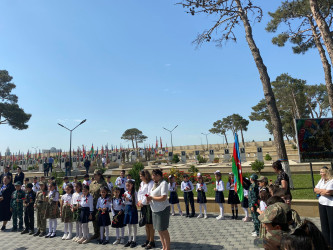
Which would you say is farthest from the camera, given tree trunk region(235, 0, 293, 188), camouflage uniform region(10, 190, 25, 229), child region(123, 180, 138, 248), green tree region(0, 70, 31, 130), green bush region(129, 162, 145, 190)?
green tree region(0, 70, 31, 130)

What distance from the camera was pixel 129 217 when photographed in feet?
→ 20.6

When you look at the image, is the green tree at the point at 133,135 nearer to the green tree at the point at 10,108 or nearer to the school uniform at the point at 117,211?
the green tree at the point at 10,108

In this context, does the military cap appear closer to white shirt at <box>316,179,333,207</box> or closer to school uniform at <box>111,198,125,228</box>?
white shirt at <box>316,179,333,207</box>

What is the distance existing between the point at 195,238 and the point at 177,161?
23.6 metres

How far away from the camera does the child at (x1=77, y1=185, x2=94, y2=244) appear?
6.66m

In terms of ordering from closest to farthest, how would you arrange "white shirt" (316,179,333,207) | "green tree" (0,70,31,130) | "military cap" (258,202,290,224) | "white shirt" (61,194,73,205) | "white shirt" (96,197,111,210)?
"military cap" (258,202,290,224) → "white shirt" (316,179,333,207) → "white shirt" (96,197,111,210) → "white shirt" (61,194,73,205) → "green tree" (0,70,31,130)

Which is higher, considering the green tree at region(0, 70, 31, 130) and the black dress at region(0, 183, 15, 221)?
the green tree at region(0, 70, 31, 130)

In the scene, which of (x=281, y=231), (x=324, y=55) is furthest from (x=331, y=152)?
(x=281, y=231)

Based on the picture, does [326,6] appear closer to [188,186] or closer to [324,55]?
[324,55]

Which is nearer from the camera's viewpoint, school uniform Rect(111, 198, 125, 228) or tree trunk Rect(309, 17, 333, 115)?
school uniform Rect(111, 198, 125, 228)

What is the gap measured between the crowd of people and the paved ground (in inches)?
10.8

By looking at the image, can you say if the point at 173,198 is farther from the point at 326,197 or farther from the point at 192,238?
the point at 326,197

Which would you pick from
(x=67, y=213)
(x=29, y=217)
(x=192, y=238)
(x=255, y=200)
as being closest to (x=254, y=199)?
(x=255, y=200)

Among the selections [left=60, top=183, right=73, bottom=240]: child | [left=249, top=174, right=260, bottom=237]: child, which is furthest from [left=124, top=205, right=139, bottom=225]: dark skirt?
[left=249, top=174, right=260, bottom=237]: child
